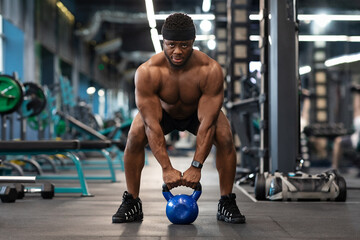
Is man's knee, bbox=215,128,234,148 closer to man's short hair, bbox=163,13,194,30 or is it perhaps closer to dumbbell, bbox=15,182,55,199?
man's short hair, bbox=163,13,194,30

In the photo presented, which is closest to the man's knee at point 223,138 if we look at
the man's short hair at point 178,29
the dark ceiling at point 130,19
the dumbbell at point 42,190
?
the man's short hair at point 178,29

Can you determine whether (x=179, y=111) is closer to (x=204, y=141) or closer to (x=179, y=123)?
(x=179, y=123)

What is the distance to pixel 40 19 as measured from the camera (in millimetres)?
10086

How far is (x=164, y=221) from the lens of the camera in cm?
246

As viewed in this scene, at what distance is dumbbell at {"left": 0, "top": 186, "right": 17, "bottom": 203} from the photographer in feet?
10.5

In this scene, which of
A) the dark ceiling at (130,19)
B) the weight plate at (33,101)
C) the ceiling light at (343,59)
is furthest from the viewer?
the dark ceiling at (130,19)

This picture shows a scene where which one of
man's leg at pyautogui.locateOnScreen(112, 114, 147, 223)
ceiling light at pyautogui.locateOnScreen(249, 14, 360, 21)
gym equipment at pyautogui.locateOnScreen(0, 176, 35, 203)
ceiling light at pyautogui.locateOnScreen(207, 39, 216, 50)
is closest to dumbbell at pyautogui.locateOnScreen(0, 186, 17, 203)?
gym equipment at pyautogui.locateOnScreen(0, 176, 35, 203)

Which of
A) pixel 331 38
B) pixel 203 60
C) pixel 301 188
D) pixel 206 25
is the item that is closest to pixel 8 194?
pixel 203 60

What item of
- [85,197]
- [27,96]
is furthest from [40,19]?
[85,197]

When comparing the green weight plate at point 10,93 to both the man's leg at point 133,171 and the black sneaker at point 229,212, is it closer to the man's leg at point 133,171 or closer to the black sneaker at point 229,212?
the man's leg at point 133,171

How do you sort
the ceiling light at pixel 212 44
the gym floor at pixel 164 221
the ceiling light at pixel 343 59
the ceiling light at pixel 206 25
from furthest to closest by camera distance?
the ceiling light at pixel 343 59
the ceiling light at pixel 206 25
the ceiling light at pixel 212 44
the gym floor at pixel 164 221

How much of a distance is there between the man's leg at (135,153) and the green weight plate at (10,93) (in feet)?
9.06

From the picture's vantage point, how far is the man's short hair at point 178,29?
88.4 inches

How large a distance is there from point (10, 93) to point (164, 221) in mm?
3008
